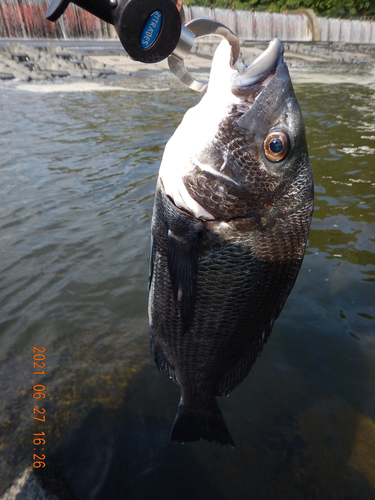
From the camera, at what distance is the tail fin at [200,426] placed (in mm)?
2318

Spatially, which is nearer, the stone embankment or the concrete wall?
the stone embankment

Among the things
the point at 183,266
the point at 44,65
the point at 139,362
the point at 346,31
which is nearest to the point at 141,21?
the point at 183,266

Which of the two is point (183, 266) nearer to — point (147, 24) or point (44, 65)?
point (147, 24)

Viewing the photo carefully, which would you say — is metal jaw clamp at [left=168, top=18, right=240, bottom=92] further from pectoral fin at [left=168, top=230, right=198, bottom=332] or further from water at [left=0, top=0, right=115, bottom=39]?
water at [left=0, top=0, right=115, bottom=39]

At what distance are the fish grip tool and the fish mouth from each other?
171mm

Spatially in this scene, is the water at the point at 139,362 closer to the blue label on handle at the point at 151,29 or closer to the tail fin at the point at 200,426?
the tail fin at the point at 200,426

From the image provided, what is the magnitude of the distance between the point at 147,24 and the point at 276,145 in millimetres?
778

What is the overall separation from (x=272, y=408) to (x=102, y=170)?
17.6 feet

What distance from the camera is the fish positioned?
165cm

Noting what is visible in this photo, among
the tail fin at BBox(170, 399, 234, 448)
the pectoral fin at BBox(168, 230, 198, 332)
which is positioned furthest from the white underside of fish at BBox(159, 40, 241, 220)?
the tail fin at BBox(170, 399, 234, 448)

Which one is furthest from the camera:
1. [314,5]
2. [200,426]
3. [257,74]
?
[314,5]

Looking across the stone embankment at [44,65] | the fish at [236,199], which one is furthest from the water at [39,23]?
the fish at [236,199]

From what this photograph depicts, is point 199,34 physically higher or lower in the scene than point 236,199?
higher

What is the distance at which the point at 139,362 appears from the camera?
3.21m
